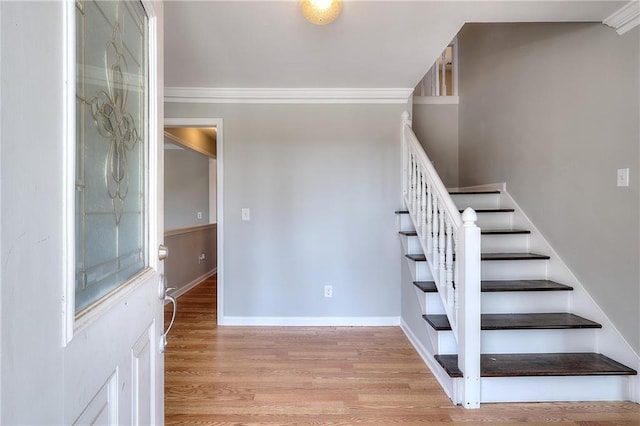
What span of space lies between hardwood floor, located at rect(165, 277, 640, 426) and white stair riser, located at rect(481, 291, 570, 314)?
0.58m

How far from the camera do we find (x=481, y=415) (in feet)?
5.58

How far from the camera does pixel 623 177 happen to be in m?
1.82

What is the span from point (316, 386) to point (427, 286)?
104 cm

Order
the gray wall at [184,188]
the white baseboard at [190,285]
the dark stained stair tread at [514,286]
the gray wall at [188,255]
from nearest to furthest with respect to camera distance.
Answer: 1. the dark stained stair tread at [514,286]
2. the gray wall at [188,255]
3. the white baseboard at [190,285]
4. the gray wall at [184,188]

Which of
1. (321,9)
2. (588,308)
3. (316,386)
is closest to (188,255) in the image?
(316,386)

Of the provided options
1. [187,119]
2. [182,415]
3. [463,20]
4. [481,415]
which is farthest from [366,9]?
[182,415]

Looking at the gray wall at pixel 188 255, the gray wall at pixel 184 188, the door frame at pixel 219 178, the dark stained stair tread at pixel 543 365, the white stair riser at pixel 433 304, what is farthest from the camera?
the gray wall at pixel 184 188

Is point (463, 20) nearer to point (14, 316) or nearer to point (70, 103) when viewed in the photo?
point (70, 103)

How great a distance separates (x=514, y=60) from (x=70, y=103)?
11.1ft

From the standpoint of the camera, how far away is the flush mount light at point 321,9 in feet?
5.38

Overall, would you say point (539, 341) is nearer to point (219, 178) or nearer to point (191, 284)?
point (219, 178)

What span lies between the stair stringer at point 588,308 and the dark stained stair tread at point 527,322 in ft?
0.19

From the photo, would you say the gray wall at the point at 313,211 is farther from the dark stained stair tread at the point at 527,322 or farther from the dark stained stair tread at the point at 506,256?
the dark stained stair tread at the point at 527,322

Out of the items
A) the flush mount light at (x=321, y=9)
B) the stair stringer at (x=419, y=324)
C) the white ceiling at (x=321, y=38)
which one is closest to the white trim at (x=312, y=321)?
the stair stringer at (x=419, y=324)
